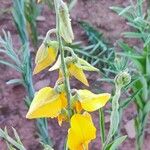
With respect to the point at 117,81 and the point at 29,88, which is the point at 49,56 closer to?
the point at 117,81

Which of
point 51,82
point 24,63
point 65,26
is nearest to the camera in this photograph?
point 65,26

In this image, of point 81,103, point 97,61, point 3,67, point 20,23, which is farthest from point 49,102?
point 3,67

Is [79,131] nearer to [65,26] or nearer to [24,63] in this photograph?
[65,26]

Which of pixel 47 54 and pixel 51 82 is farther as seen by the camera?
pixel 51 82

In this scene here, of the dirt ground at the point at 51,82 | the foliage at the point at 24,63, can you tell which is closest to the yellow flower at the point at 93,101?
the foliage at the point at 24,63

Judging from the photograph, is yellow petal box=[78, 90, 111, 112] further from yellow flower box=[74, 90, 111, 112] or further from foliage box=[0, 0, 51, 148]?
foliage box=[0, 0, 51, 148]

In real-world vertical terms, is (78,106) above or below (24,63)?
above

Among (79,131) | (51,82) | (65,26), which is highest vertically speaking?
(65,26)

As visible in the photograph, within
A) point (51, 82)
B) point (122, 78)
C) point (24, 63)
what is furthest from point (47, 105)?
point (51, 82)

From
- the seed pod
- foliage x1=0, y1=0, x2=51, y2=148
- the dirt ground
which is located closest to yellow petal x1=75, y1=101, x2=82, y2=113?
the seed pod
